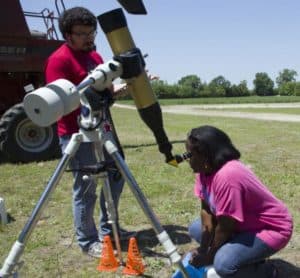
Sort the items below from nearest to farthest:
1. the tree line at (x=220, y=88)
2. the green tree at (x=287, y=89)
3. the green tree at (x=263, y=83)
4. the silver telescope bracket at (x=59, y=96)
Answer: the silver telescope bracket at (x=59, y=96) → the tree line at (x=220, y=88) → the green tree at (x=287, y=89) → the green tree at (x=263, y=83)

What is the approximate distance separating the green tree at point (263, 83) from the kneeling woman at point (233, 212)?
264ft

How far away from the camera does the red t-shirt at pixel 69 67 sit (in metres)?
3.85

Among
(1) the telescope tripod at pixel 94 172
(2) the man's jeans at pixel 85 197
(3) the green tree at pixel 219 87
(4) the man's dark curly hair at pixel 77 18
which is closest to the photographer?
(1) the telescope tripod at pixel 94 172

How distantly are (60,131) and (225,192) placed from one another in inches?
57.5

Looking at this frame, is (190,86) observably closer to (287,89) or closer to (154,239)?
(287,89)

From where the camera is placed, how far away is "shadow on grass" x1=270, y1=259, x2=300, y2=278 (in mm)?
3768

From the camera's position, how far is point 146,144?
1088 centimetres

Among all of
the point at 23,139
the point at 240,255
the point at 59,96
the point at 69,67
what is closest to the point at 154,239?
the point at 240,255

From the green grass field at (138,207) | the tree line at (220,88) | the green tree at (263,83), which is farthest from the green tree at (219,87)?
the green grass field at (138,207)

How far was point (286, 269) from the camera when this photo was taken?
3865 mm

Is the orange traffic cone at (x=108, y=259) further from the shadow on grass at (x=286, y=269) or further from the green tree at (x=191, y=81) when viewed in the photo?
the green tree at (x=191, y=81)

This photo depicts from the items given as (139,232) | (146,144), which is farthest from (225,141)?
(146,144)

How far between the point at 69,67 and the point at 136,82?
1.12 metres

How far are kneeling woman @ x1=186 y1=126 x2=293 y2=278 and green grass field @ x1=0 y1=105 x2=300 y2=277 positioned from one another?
68 centimetres
